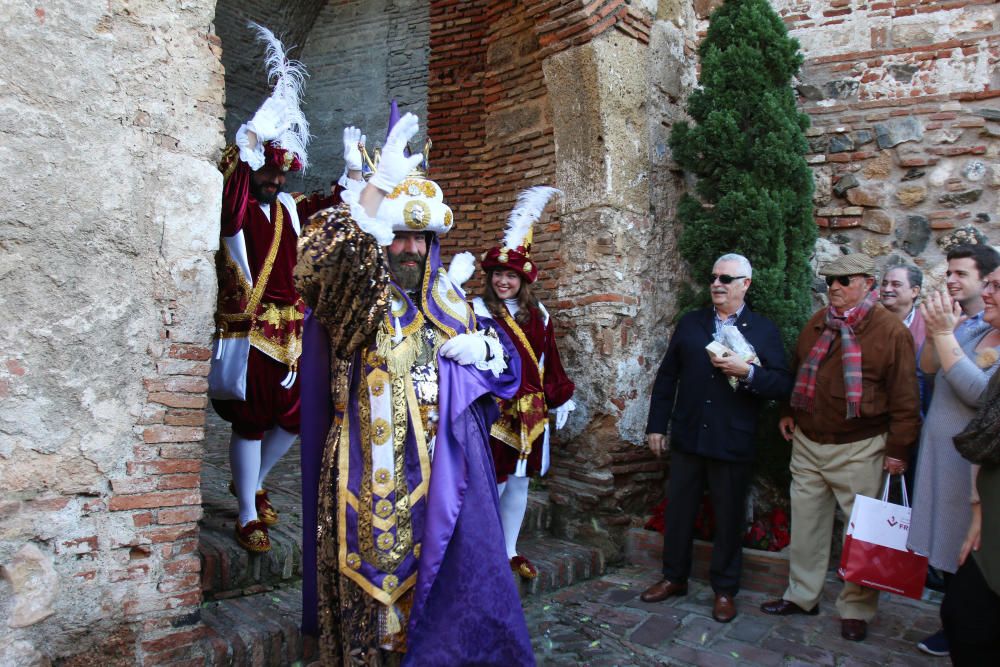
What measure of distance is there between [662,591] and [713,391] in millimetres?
1245

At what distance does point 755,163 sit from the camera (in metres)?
4.92

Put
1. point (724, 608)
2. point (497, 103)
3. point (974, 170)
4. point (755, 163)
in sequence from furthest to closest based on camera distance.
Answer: point (497, 103) → point (974, 170) → point (755, 163) → point (724, 608)

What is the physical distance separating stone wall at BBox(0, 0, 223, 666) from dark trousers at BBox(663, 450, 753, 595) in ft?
8.79

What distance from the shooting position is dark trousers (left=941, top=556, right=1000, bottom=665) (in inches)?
101

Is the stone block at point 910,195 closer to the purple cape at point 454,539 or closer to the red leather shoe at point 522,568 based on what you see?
the red leather shoe at point 522,568

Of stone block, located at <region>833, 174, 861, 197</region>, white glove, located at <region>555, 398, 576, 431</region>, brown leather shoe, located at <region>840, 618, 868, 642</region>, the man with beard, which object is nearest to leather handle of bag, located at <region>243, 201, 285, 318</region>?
the man with beard

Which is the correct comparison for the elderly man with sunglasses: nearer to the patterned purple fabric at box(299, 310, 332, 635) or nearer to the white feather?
the white feather

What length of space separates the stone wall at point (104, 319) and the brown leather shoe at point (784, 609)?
3.03 m

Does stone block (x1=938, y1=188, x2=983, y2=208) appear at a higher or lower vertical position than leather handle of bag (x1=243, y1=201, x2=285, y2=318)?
higher

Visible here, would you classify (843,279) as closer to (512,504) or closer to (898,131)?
(898,131)

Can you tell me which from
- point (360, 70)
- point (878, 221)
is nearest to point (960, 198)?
point (878, 221)

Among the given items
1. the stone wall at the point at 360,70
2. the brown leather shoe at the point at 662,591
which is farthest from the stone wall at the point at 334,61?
the brown leather shoe at the point at 662,591

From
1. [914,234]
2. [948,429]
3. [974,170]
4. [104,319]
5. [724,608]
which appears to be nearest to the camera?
[104,319]

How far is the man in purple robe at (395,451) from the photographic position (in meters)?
2.45
